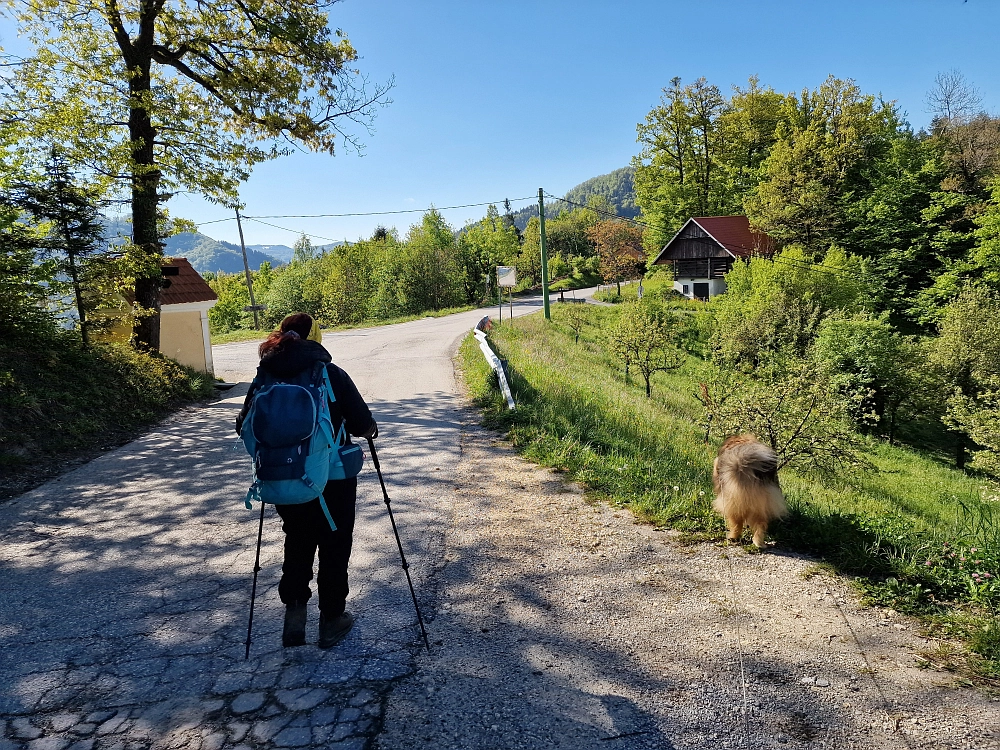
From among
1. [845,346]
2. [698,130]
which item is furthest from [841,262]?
[698,130]

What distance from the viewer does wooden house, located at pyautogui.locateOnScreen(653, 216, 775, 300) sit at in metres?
42.1

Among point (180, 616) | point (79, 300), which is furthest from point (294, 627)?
point (79, 300)

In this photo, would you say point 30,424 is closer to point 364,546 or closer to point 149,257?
point 149,257

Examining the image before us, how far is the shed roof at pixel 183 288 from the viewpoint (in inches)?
604

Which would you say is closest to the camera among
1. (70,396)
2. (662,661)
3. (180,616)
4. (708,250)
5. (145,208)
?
(662,661)

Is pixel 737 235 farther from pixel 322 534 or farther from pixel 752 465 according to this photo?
pixel 322 534

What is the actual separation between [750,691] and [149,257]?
43.6 ft

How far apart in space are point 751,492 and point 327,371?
3333 millimetres

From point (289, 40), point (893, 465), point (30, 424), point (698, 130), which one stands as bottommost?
point (893, 465)

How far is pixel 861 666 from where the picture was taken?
9.89 feet

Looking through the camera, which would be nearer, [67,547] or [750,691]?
[750,691]

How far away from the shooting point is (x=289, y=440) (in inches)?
120

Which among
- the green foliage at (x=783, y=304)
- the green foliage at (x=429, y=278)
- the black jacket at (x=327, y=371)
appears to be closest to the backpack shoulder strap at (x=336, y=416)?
the black jacket at (x=327, y=371)

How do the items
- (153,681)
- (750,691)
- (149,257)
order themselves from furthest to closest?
1. (149,257)
2. (153,681)
3. (750,691)
